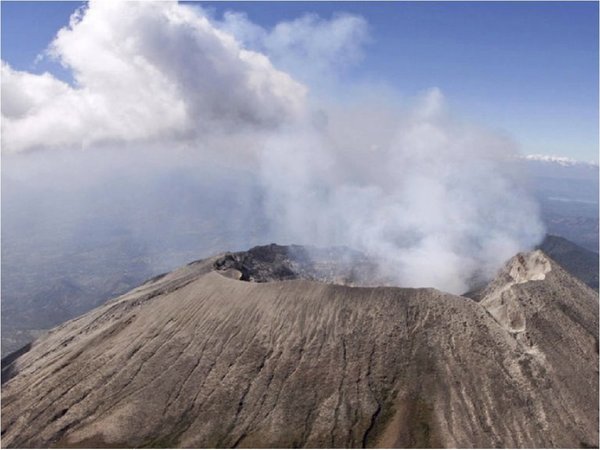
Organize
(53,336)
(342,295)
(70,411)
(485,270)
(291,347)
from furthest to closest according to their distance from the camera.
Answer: (485,270)
(53,336)
(342,295)
(291,347)
(70,411)

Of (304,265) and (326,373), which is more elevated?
(304,265)

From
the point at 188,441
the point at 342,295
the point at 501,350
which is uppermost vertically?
the point at 342,295

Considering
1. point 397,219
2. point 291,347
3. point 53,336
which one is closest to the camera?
point 291,347

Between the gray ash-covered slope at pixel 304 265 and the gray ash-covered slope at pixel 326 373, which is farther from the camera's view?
the gray ash-covered slope at pixel 304 265

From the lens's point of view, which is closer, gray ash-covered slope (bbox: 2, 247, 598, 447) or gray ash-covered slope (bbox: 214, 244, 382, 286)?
gray ash-covered slope (bbox: 2, 247, 598, 447)

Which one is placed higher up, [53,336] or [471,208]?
[471,208]

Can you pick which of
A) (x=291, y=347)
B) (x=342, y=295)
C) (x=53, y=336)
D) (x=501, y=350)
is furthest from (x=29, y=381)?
(x=501, y=350)

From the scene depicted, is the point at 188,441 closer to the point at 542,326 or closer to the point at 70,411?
the point at 70,411

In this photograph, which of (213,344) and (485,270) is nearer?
(213,344)
